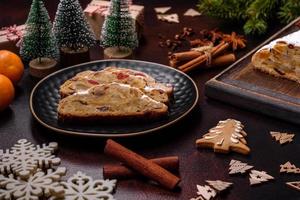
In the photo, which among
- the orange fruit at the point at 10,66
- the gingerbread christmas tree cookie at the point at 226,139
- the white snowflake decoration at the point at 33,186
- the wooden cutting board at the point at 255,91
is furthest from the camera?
the orange fruit at the point at 10,66

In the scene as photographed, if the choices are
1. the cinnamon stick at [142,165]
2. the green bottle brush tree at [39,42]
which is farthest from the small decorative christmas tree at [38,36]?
the cinnamon stick at [142,165]

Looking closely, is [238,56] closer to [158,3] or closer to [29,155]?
[158,3]

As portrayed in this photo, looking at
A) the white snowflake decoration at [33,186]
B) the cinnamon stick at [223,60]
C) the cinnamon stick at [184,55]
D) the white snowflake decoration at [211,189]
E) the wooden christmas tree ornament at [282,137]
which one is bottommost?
the white snowflake decoration at [211,189]

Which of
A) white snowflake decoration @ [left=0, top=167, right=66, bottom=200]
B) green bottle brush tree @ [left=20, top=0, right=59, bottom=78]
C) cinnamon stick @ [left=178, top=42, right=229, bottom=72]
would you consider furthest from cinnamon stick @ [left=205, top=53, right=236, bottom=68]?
white snowflake decoration @ [left=0, top=167, right=66, bottom=200]

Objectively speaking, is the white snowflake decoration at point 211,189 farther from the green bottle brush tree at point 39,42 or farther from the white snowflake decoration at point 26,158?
the green bottle brush tree at point 39,42

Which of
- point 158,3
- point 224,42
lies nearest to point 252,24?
point 224,42
